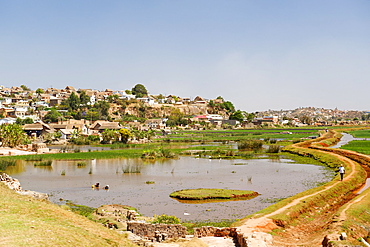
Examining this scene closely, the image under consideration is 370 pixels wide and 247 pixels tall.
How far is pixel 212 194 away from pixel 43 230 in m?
16.5

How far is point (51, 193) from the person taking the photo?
27578 mm

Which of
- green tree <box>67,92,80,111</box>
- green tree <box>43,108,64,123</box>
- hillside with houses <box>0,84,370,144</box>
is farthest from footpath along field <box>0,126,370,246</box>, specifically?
green tree <box>67,92,80,111</box>

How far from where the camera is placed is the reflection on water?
23609 millimetres

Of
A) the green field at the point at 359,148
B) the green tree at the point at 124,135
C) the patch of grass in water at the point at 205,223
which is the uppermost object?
the green tree at the point at 124,135

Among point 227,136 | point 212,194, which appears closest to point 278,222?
point 212,194

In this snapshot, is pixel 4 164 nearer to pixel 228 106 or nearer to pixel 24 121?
pixel 24 121

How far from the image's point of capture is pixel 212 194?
2641cm

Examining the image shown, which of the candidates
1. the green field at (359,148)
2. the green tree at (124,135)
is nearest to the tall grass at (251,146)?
the green field at (359,148)

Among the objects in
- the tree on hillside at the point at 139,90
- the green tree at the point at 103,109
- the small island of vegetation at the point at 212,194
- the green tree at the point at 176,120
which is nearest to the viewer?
the small island of vegetation at the point at 212,194

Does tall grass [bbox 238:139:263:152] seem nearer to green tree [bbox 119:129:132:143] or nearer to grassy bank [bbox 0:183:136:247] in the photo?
green tree [bbox 119:129:132:143]

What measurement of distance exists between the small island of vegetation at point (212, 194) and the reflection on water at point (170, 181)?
0.73 metres

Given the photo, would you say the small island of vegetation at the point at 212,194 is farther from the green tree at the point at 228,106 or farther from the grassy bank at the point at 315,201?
the green tree at the point at 228,106

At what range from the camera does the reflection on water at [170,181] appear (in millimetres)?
23609

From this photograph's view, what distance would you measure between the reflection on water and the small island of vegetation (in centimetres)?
73
